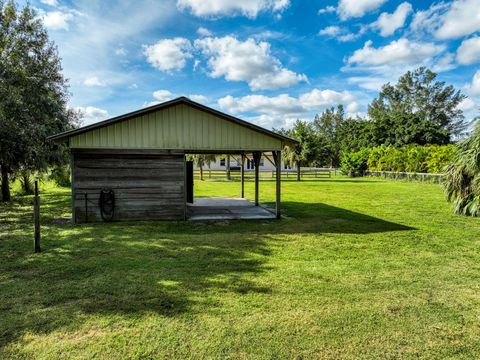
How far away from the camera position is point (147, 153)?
943 centimetres

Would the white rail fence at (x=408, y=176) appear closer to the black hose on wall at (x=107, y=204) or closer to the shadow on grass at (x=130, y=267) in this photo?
the shadow on grass at (x=130, y=267)

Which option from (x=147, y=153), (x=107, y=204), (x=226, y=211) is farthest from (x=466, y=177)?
(x=107, y=204)

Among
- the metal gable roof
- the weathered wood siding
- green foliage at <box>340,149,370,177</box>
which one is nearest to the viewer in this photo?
the metal gable roof

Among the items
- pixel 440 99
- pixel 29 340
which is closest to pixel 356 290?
pixel 29 340

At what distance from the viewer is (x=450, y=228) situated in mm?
8430

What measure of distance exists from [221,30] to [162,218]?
1019 cm

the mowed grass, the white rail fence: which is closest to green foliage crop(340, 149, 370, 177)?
the white rail fence

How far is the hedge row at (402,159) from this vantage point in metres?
23.6

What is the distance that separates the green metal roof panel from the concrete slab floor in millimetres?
2169

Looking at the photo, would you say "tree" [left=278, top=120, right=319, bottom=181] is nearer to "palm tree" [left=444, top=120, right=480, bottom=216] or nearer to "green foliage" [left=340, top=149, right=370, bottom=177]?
"green foliage" [left=340, top=149, right=370, bottom=177]

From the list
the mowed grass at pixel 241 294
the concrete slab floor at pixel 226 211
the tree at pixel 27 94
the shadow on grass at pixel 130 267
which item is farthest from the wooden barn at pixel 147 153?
the tree at pixel 27 94

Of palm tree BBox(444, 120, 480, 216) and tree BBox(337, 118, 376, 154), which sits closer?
palm tree BBox(444, 120, 480, 216)

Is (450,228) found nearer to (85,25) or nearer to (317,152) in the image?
(85,25)

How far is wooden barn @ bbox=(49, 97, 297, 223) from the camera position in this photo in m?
9.05
